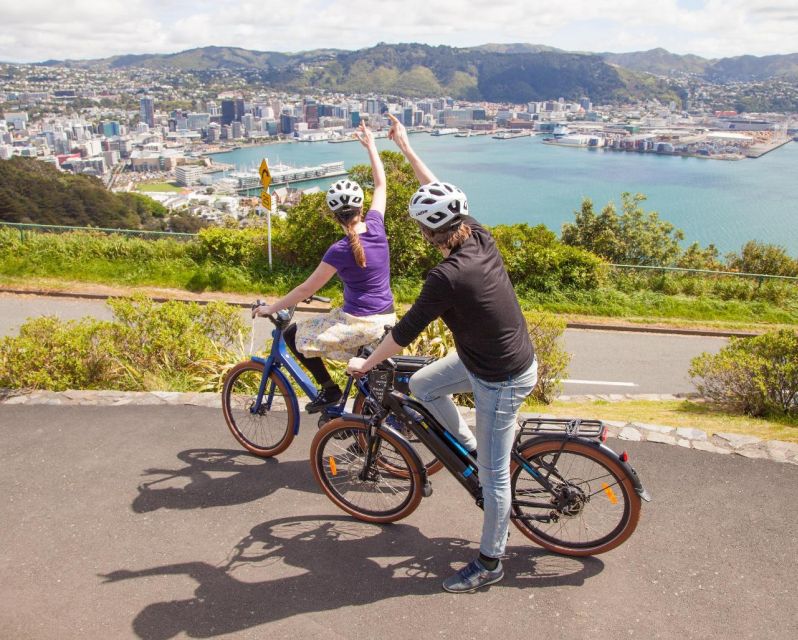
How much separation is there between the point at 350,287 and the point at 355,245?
1.20ft

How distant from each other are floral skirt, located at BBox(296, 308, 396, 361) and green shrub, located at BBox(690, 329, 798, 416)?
14.1 ft

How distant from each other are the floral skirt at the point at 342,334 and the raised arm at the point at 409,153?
3.27 feet

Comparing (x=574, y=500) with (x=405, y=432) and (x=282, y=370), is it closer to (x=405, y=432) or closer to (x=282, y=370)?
(x=405, y=432)

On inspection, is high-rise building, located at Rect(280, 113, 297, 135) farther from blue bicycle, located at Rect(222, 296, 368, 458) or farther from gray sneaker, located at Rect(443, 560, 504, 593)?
gray sneaker, located at Rect(443, 560, 504, 593)

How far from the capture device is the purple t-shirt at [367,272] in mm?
4371

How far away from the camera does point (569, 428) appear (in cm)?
376

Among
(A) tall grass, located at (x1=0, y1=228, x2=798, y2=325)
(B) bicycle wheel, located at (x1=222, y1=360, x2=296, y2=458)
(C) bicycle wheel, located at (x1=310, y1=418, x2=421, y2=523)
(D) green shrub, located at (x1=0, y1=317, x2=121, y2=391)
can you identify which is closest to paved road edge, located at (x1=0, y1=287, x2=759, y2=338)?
(A) tall grass, located at (x1=0, y1=228, x2=798, y2=325)

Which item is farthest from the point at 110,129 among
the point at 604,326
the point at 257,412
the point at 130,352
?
the point at 257,412

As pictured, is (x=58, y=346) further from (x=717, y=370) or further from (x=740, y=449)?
(x=717, y=370)

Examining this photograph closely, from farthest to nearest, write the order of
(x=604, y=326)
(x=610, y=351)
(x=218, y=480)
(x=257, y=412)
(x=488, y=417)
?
(x=604, y=326)
(x=610, y=351)
(x=257, y=412)
(x=218, y=480)
(x=488, y=417)

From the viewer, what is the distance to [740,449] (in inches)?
202

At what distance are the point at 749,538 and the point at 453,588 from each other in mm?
1961

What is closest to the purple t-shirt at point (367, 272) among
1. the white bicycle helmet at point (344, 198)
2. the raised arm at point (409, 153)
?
the white bicycle helmet at point (344, 198)

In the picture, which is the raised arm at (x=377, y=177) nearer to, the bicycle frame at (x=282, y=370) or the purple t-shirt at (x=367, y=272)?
the purple t-shirt at (x=367, y=272)
